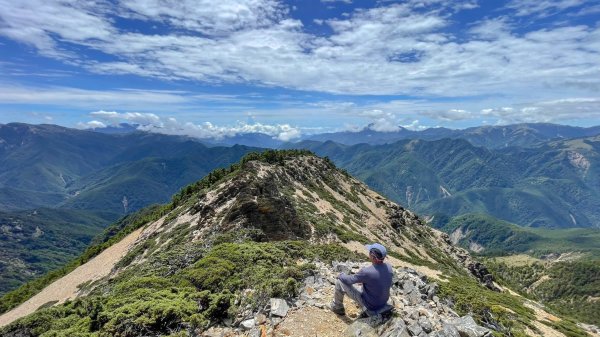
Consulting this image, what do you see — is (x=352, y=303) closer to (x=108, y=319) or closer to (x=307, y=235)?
(x=108, y=319)

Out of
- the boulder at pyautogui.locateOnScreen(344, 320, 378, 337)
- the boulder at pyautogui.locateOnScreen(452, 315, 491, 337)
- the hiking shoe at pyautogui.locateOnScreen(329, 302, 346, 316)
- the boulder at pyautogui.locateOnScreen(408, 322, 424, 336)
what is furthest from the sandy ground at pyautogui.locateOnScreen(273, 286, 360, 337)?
the boulder at pyautogui.locateOnScreen(452, 315, 491, 337)

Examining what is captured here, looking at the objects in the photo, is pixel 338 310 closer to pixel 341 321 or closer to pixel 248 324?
pixel 341 321

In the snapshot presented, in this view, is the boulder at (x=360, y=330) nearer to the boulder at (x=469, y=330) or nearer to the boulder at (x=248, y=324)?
the boulder at (x=469, y=330)

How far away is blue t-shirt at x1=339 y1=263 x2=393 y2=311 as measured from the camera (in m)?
15.3

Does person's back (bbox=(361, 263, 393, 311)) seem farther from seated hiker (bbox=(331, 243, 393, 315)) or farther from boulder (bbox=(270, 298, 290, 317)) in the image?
boulder (bbox=(270, 298, 290, 317))

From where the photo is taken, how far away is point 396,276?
21781 millimetres

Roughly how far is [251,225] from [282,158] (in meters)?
56.5

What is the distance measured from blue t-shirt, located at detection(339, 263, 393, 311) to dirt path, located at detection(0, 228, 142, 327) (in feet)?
153

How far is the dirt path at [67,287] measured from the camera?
49.8m

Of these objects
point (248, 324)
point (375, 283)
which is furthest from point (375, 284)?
point (248, 324)

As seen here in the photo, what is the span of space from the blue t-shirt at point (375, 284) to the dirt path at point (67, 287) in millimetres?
46526

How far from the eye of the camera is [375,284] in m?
15.3

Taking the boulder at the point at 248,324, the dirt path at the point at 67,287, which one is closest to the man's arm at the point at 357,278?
the boulder at the point at 248,324

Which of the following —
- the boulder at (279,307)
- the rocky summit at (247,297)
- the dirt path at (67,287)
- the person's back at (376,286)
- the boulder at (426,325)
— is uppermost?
the person's back at (376,286)
